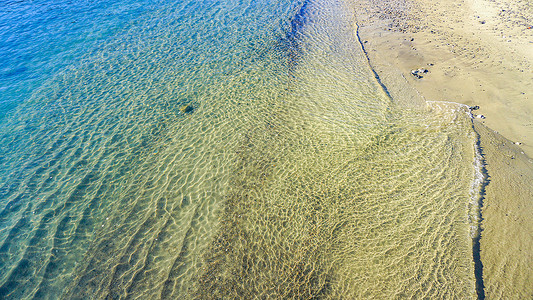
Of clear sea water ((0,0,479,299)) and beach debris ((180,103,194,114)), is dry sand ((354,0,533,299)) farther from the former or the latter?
beach debris ((180,103,194,114))

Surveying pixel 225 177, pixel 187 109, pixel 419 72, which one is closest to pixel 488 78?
pixel 419 72

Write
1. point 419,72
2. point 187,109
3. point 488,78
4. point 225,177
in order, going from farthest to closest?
point 419,72
point 488,78
point 187,109
point 225,177

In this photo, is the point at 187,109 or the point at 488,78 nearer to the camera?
the point at 187,109

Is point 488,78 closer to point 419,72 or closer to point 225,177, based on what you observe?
point 419,72

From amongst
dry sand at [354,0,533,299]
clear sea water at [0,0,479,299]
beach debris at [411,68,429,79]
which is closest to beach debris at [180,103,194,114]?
clear sea water at [0,0,479,299]

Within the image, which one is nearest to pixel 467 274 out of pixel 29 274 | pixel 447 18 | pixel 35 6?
pixel 29 274

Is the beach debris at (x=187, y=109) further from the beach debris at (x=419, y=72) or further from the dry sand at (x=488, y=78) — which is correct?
the beach debris at (x=419, y=72)
